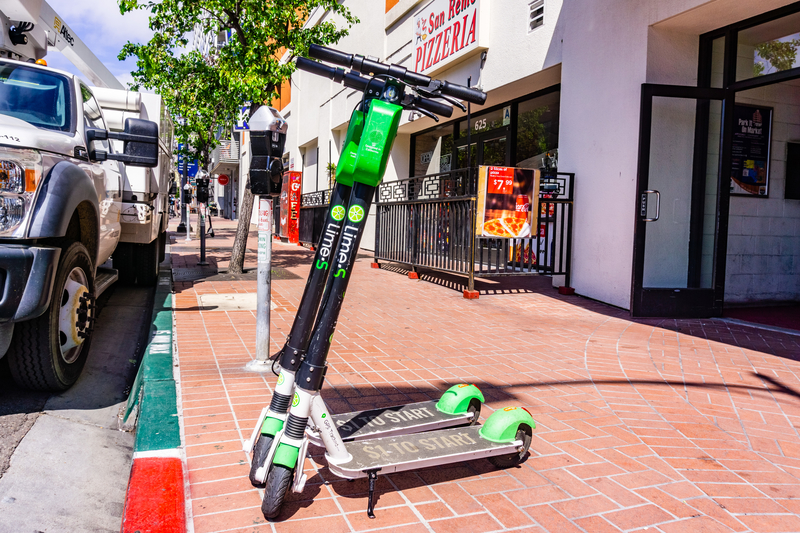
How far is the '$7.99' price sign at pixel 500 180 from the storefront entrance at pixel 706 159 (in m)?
1.79

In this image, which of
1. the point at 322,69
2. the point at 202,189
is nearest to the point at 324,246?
the point at 322,69

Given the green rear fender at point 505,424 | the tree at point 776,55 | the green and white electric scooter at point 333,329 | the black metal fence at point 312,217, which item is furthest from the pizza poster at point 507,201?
the black metal fence at point 312,217

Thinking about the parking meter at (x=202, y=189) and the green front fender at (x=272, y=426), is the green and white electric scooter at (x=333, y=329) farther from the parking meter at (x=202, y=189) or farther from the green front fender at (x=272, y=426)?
the parking meter at (x=202, y=189)

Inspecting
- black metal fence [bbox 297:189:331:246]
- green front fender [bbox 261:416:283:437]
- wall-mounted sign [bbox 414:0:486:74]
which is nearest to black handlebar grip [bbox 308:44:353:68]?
green front fender [bbox 261:416:283:437]

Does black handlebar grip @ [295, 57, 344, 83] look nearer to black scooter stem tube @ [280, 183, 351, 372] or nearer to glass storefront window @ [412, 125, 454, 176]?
black scooter stem tube @ [280, 183, 351, 372]

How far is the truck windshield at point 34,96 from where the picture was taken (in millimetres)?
4426

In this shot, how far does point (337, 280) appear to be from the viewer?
2449mm

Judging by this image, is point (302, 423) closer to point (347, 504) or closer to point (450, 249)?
point (347, 504)

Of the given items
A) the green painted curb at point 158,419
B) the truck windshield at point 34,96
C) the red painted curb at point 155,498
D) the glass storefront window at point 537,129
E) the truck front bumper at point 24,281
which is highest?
the glass storefront window at point 537,129

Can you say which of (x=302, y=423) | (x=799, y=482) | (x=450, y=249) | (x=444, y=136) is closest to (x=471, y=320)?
(x=450, y=249)

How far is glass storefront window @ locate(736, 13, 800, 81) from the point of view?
22.1ft

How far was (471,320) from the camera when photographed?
6941 millimetres

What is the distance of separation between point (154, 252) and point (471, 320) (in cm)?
452

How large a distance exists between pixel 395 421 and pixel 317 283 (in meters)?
0.99
